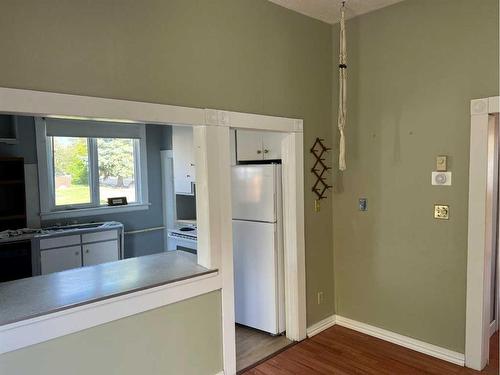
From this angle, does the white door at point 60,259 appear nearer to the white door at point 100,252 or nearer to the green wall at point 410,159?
the white door at point 100,252

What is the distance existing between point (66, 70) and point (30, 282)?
1409 millimetres

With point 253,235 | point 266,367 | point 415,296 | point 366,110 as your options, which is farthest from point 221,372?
point 366,110

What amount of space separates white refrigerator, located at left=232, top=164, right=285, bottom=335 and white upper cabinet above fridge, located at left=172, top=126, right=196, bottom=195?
4.12 ft

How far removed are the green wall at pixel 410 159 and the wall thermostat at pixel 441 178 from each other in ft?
0.15

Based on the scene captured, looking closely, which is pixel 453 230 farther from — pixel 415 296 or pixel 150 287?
pixel 150 287

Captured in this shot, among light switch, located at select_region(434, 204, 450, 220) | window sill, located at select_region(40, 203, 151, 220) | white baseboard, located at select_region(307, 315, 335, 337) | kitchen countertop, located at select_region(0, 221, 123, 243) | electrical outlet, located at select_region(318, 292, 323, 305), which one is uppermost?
light switch, located at select_region(434, 204, 450, 220)

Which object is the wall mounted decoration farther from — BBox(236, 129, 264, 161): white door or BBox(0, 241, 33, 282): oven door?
BBox(0, 241, 33, 282): oven door

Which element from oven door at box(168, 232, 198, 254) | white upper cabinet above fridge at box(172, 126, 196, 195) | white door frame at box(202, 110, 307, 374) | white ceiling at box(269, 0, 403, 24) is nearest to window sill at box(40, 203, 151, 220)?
white upper cabinet above fridge at box(172, 126, 196, 195)

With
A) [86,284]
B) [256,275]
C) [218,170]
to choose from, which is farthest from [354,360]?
[86,284]

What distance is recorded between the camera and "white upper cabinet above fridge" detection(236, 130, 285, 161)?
3447mm

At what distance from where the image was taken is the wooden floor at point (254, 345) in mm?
3074

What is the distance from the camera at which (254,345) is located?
3344mm

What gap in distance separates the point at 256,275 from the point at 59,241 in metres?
2.55

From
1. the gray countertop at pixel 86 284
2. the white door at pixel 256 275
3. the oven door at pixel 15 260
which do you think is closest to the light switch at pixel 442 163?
the white door at pixel 256 275
